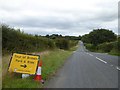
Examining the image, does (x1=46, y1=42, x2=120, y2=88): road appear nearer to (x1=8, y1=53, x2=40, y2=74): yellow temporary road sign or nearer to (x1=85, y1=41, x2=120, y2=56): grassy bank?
(x1=8, y1=53, x2=40, y2=74): yellow temporary road sign

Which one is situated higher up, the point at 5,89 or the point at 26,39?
the point at 26,39

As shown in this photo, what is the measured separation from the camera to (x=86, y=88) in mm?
10789

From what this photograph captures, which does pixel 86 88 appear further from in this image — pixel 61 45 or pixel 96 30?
pixel 96 30

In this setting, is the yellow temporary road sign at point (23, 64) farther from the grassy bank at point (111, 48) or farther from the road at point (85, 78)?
the grassy bank at point (111, 48)

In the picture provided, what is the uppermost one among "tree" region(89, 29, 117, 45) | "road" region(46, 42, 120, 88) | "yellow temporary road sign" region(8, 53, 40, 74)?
"tree" region(89, 29, 117, 45)

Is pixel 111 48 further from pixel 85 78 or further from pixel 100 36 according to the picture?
pixel 85 78

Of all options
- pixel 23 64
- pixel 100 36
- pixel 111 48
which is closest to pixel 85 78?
pixel 23 64

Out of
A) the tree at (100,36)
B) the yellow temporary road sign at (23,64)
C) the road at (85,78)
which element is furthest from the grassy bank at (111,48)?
the yellow temporary road sign at (23,64)

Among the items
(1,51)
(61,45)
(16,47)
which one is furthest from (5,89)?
(61,45)

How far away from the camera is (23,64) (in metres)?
12.8

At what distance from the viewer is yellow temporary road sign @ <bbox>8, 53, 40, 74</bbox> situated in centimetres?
1267

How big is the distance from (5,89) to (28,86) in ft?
3.50

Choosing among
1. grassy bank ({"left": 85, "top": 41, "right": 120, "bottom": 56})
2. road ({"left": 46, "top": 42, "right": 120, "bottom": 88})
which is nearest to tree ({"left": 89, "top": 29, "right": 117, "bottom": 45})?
grassy bank ({"left": 85, "top": 41, "right": 120, "bottom": 56})

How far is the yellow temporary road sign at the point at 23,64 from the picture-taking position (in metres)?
12.7
